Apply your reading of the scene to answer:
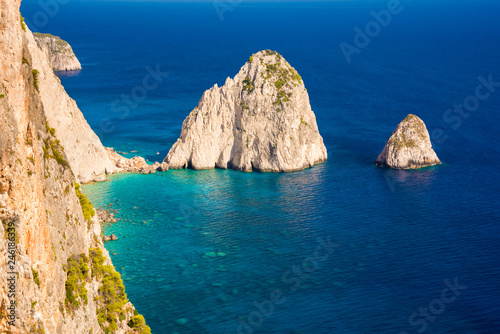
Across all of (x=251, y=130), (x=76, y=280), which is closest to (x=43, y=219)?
(x=76, y=280)

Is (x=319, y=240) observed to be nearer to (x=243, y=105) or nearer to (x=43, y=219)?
(x=243, y=105)

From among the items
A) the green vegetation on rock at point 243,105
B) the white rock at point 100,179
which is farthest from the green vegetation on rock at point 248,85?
the white rock at point 100,179

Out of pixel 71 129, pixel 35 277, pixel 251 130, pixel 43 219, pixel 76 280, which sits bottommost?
pixel 76 280

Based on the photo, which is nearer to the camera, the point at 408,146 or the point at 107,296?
the point at 107,296

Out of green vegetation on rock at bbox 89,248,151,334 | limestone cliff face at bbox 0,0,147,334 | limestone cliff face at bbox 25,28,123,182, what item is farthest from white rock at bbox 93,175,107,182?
limestone cliff face at bbox 0,0,147,334

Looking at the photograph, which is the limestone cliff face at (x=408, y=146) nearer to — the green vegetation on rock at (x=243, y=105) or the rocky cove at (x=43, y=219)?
the green vegetation on rock at (x=243, y=105)

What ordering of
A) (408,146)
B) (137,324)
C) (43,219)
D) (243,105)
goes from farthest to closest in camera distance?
(243,105), (408,146), (137,324), (43,219)
